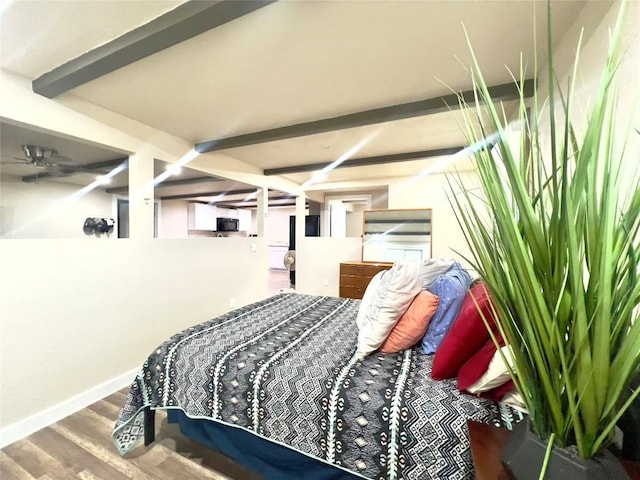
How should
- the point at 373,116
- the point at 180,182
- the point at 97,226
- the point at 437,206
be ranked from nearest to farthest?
1. the point at 373,116
2. the point at 97,226
3. the point at 437,206
4. the point at 180,182

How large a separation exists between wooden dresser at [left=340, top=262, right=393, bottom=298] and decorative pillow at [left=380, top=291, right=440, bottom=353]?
2860 millimetres

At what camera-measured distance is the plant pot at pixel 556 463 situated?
0.59 m

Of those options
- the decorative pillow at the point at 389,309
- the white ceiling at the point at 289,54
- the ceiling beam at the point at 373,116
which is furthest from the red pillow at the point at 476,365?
the ceiling beam at the point at 373,116

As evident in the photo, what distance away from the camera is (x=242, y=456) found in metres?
1.39

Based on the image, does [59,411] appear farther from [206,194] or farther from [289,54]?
[206,194]

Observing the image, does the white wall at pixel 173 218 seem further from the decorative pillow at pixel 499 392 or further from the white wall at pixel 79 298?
the decorative pillow at pixel 499 392

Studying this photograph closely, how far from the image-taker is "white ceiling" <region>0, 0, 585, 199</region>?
127 cm

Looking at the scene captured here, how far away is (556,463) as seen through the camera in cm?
62

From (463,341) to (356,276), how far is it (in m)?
3.38

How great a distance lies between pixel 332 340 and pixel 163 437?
4.09 feet

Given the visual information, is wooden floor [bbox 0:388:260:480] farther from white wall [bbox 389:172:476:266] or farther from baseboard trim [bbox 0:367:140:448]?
white wall [bbox 389:172:476:266]

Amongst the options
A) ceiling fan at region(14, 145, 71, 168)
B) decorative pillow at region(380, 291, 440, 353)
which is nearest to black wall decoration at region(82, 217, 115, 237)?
ceiling fan at region(14, 145, 71, 168)

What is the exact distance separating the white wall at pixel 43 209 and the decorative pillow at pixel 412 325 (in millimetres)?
2937

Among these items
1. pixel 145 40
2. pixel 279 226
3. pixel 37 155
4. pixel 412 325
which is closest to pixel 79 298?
pixel 37 155
